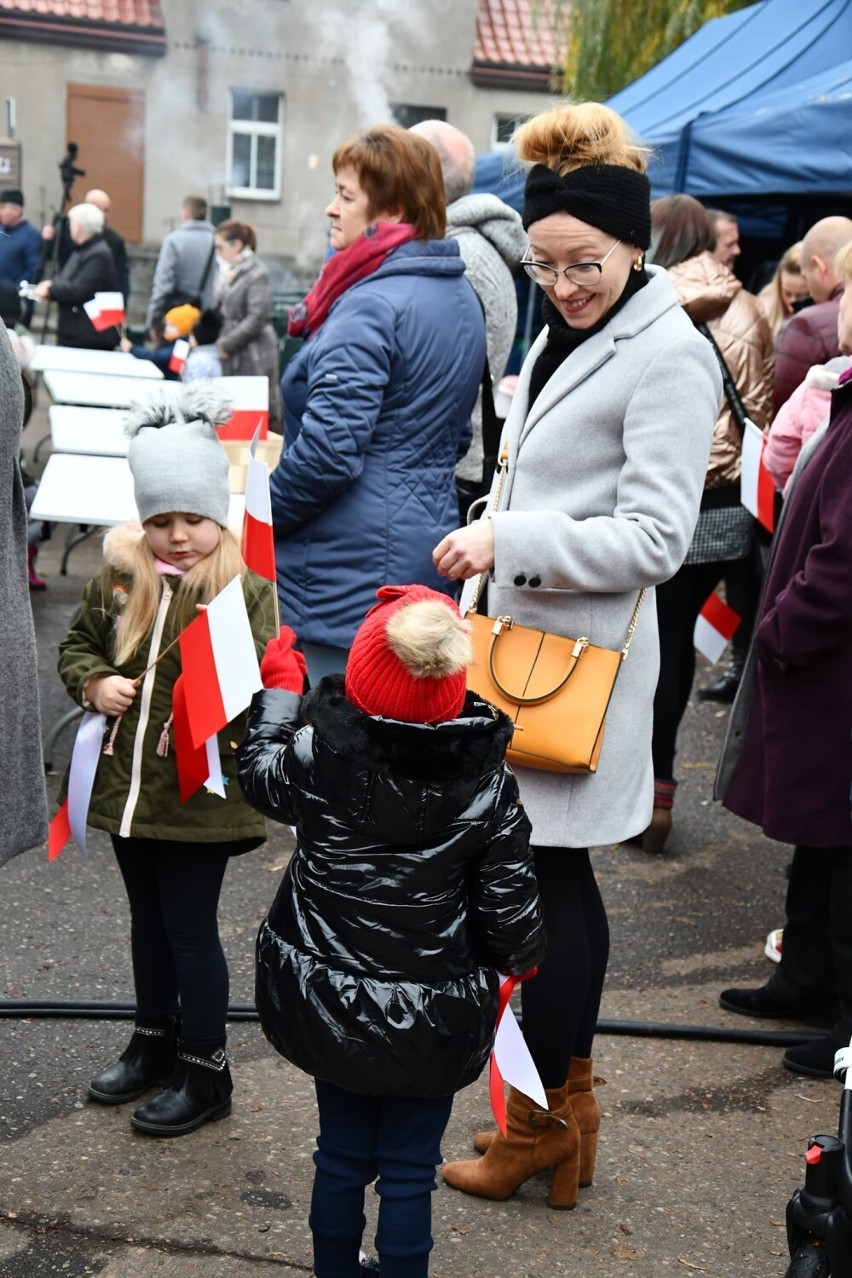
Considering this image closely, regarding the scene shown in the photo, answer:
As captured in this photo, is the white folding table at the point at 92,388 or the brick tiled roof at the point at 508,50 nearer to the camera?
the white folding table at the point at 92,388

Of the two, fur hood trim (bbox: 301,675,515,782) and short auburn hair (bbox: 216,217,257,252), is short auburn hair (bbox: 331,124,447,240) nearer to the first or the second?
fur hood trim (bbox: 301,675,515,782)

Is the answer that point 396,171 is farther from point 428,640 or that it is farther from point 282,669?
point 428,640

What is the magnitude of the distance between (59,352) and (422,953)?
7659 millimetres

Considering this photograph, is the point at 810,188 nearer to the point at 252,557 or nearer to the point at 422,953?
the point at 252,557

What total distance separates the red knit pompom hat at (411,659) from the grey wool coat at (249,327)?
9.05m

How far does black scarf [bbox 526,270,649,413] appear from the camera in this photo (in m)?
2.74

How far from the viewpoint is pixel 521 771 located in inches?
110

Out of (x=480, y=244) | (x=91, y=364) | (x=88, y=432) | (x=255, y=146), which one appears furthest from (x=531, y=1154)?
(x=255, y=146)

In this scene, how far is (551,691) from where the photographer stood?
8.96 ft

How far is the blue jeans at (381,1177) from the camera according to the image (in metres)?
2.43

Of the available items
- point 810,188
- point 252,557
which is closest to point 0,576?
point 252,557

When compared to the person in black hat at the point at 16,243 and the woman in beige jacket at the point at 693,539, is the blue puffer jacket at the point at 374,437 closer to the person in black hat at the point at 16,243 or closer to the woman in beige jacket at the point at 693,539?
the woman in beige jacket at the point at 693,539

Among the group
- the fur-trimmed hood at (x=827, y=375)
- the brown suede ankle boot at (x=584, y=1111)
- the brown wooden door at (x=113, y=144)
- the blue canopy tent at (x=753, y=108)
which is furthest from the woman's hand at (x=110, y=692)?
the brown wooden door at (x=113, y=144)

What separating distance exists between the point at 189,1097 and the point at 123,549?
1.13 meters
